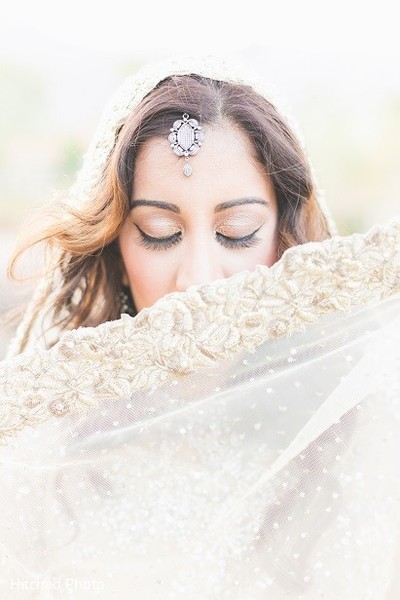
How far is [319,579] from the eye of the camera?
0.83 metres

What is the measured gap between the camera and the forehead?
1.13 m

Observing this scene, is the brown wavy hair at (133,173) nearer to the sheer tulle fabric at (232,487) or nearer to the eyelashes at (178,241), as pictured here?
the eyelashes at (178,241)

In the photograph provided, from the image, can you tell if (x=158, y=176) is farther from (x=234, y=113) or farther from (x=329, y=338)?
(x=329, y=338)

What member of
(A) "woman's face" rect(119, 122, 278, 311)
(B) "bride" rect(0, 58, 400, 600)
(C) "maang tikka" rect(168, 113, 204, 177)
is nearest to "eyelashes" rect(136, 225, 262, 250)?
(A) "woman's face" rect(119, 122, 278, 311)

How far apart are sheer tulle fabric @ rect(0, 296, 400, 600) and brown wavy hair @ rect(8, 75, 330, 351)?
0.41 m

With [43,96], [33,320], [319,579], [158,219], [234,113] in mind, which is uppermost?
[43,96]

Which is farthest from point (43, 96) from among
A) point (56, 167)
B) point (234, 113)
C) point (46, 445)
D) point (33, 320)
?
point (46, 445)

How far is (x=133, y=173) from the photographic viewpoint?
1188 mm

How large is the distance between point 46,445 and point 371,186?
311 centimetres

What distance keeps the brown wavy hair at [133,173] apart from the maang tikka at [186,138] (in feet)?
0.05

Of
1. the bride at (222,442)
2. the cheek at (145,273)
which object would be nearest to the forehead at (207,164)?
the cheek at (145,273)

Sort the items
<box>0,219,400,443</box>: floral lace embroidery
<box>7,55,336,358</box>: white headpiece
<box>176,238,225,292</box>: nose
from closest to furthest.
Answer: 1. <box>0,219,400,443</box>: floral lace embroidery
2. <box>176,238,225,292</box>: nose
3. <box>7,55,336,358</box>: white headpiece

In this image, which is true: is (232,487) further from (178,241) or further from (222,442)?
(178,241)

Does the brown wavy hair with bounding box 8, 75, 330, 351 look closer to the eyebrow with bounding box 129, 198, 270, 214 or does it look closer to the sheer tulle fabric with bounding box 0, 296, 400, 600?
the eyebrow with bounding box 129, 198, 270, 214
